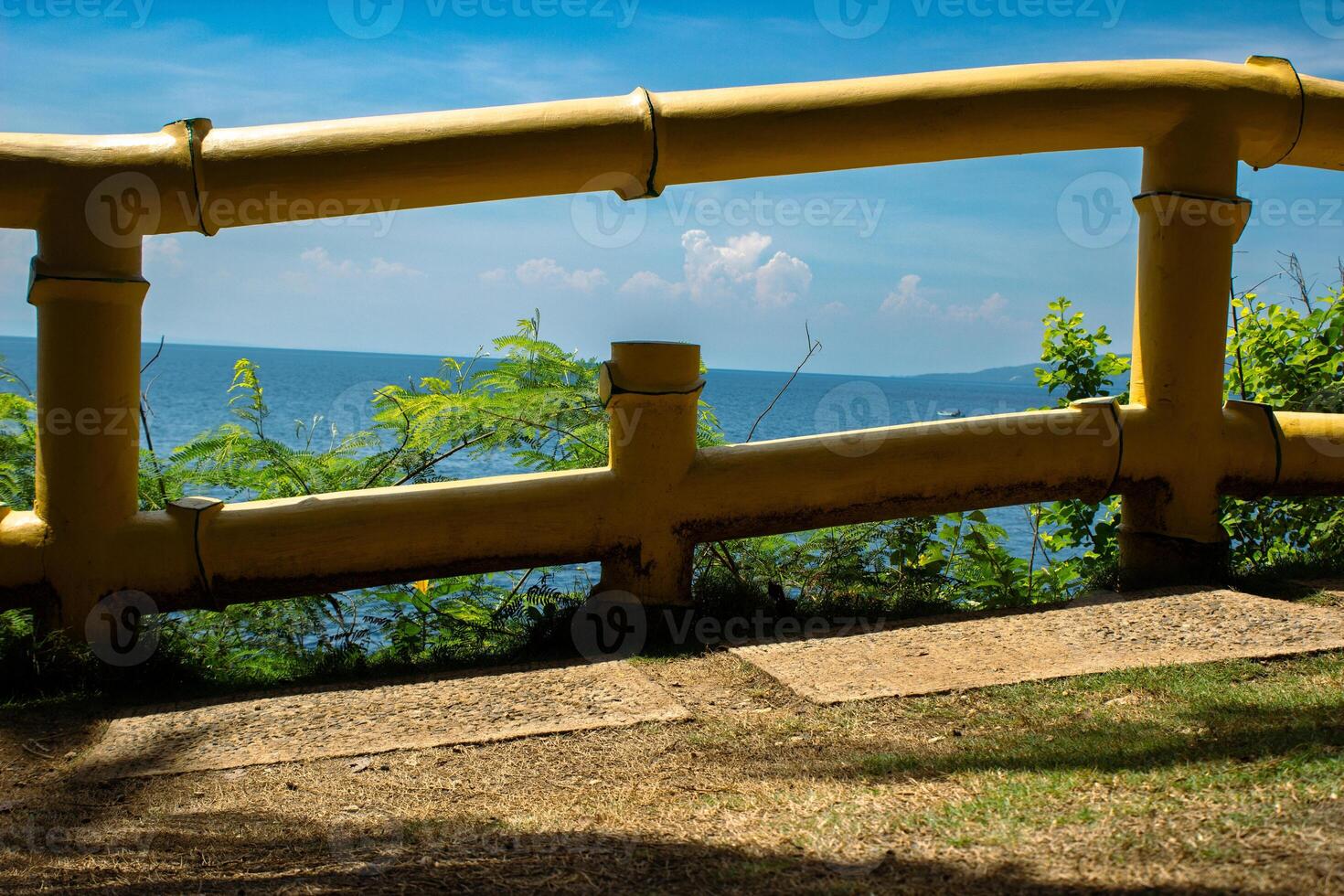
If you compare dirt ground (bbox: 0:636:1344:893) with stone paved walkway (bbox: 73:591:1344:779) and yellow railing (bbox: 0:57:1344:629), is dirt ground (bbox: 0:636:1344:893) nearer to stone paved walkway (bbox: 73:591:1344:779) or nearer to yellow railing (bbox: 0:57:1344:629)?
stone paved walkway (bbox: 73:591:1344:779)

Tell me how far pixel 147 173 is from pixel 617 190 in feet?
5.95

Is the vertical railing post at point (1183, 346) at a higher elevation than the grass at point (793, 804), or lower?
higher

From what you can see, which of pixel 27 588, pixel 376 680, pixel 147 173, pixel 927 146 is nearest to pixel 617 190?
pixel 927 146

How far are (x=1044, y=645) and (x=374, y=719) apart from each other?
248 centimetres

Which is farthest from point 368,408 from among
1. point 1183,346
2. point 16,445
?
point 1183,346

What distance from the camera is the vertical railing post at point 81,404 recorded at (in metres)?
4.21

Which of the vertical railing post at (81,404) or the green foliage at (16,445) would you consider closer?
the vertical railing post at (81,404)

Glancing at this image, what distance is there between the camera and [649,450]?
4625mm

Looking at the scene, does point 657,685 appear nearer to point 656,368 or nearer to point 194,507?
point 656,368

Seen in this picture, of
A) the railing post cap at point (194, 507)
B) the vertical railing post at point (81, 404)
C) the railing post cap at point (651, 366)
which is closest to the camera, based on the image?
the vertical railing post at point (81, 404)

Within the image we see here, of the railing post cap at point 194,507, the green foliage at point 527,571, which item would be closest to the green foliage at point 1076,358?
the green foliage at point 527,571

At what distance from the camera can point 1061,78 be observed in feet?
16.1

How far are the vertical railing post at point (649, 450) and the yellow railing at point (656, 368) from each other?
0.04 ft

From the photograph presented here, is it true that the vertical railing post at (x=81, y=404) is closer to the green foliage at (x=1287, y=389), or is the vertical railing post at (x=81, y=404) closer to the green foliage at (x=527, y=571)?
the green foliage at (x=527, y=571)
